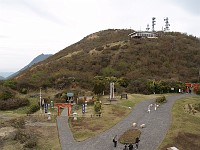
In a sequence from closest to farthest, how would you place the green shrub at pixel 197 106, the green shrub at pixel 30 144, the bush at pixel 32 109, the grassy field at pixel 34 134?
the green shrub at pixel 30 144, the grassy field at pixel 34 134, the bush at pixel 32 109, the green shrub at pixel 197 106

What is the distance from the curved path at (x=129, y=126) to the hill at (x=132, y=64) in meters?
18.0

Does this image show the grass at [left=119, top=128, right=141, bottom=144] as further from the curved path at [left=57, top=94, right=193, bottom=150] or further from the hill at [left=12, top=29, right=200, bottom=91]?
the hill at [left=12, top=29, right=200, bottom=91]

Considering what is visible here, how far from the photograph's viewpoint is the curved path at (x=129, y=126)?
1873cm

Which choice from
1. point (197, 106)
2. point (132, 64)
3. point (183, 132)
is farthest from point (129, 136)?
point (132, 64)

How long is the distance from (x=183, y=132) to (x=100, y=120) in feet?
26.5

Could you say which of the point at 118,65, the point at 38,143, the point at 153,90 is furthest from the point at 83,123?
the point at 118,65

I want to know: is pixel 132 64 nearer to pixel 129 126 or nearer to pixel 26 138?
pixel 129 126

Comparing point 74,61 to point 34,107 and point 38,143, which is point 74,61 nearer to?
point 34,107

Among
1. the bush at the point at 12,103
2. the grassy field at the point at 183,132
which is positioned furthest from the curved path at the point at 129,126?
the bush at the point at 12,103

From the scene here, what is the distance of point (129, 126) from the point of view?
23.5 meters

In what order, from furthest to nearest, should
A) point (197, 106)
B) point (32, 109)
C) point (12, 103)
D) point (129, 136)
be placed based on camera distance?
point (12, 103)
point (197, 106)
point (32, 109)
point (129, 136)

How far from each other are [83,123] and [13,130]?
21.2 feet

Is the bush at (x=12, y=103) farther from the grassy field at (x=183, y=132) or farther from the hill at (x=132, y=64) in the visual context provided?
the grassy field at (x=183, y=132)

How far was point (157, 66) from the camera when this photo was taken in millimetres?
64000
